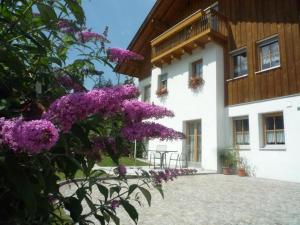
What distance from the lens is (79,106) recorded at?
826 millimetres

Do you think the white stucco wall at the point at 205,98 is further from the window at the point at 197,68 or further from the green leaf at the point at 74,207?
the green leaf at the point at 74,207

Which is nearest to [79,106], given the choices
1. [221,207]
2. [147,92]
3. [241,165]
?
[221,207]

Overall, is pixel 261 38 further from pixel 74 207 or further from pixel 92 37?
pixel 74 207

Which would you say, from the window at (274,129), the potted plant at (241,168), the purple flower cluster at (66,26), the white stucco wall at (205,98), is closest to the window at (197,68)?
the white stucco wall at (205,98)

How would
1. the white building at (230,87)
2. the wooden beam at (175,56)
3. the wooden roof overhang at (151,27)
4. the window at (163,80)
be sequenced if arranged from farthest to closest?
the wooden roof overhang at (151,27) < the window at (163,80) < the wooden beam at (175,56) < the white building at (230,87)

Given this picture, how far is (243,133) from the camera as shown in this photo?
1063 centimetres

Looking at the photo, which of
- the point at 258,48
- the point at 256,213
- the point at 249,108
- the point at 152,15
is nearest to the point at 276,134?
the point at 249,108

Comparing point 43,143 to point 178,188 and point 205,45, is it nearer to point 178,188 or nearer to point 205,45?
point 178,188

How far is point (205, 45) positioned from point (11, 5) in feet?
37.8

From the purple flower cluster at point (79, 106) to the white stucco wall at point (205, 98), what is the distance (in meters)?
9.32

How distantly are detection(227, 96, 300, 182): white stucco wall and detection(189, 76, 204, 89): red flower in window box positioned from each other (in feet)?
6.83

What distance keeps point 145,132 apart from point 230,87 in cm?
1051

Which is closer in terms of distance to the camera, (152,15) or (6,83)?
(6,83)

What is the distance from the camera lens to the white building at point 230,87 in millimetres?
9221
